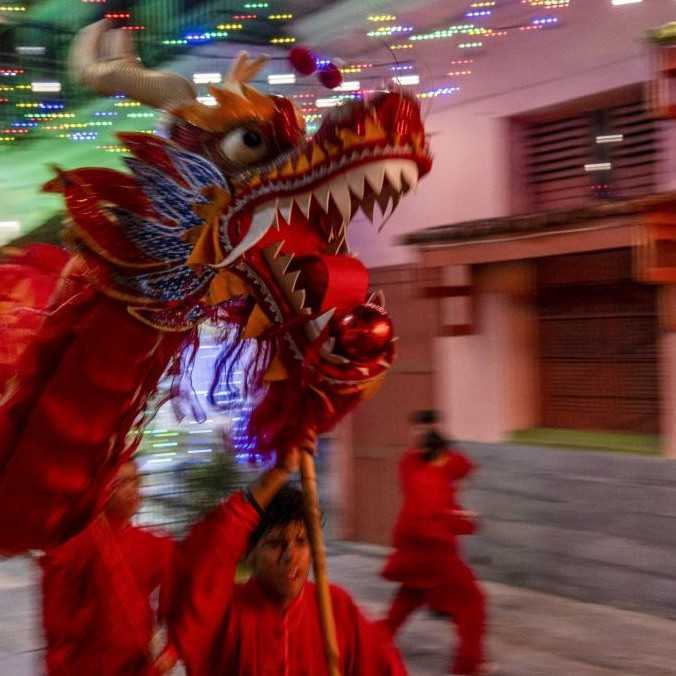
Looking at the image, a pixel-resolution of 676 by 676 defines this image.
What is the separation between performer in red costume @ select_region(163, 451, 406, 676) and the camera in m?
2.12

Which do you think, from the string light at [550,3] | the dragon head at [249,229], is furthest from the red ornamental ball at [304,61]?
the string light at [550,3]

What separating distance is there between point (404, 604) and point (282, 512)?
3.38 metres

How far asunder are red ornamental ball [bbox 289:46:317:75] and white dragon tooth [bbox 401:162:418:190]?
0.44 m

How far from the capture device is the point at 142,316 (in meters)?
1.97

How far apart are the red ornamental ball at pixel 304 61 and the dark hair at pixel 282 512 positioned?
0.91 metres

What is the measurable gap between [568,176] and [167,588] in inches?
225

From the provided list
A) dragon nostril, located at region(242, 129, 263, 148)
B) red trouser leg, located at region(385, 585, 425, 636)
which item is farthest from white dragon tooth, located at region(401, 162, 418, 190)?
red trouser leg, located at region(385, 585, 425, 636)

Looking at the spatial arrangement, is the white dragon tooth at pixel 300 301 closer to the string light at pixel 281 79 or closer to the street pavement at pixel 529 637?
the string light at pixel 281 79

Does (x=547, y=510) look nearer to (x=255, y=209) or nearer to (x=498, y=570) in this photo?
(x=498, y=570)

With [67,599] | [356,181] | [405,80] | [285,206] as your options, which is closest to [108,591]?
[67,599]

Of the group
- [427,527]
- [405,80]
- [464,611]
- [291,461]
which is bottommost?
[464,611]

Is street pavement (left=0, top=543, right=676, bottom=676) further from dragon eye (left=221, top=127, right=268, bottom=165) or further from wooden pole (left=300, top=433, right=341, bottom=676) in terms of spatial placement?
dragon eye (left=221, top=127, right=268, bottom=165)

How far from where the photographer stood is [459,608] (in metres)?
5.35

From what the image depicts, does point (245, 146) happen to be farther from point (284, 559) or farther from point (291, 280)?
point (284, 559)
